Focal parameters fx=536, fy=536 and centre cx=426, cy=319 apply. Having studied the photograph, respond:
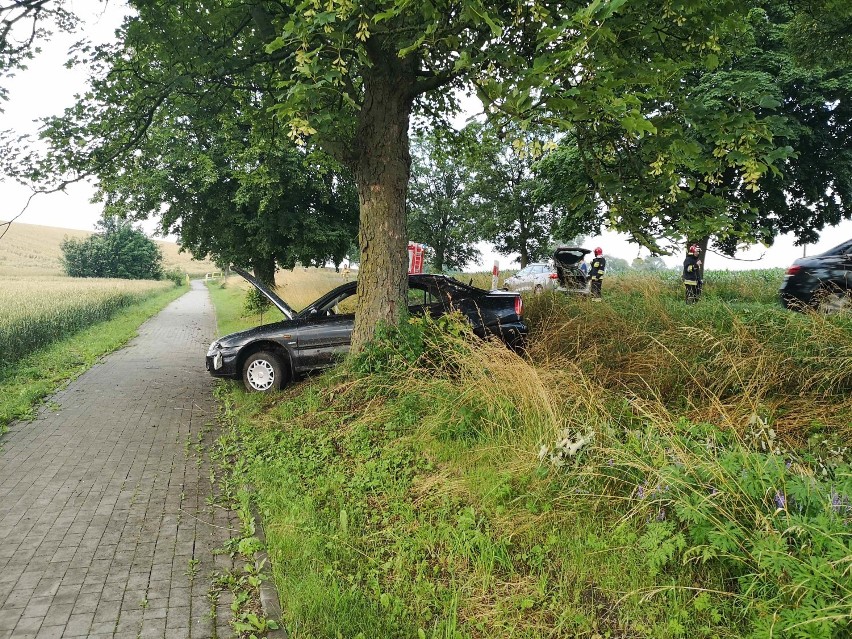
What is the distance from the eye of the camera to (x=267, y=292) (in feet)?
25.3

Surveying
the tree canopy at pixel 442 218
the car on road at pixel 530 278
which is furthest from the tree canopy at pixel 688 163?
the tree canopy at pixel 442 218

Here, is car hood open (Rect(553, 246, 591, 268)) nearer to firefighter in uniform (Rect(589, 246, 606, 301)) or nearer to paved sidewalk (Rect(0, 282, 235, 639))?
firefighter in uniform (Rect(589, 246, 606, 301))

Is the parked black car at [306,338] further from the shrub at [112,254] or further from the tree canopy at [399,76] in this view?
the shrub at [112,254]

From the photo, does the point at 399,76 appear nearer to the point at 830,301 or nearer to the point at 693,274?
the point at 830,301

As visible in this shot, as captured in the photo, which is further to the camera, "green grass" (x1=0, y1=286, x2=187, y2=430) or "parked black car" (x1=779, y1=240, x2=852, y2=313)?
"parked black car" (x1=779, y1=240, x2=852, y2=313)

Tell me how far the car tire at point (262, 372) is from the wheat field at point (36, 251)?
4368 cm

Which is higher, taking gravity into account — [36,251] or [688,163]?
[36,251]

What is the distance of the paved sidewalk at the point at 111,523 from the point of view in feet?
9.95

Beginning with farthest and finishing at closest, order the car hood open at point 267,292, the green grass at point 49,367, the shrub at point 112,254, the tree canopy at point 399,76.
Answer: the shrub at point 112,254 → the green grass at point 49,367 → the car hood open at point 267,292 → the tree canopy at point 399,76

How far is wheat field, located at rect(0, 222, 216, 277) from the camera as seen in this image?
56.1m

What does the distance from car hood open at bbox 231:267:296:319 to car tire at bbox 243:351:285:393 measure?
2.39 ft

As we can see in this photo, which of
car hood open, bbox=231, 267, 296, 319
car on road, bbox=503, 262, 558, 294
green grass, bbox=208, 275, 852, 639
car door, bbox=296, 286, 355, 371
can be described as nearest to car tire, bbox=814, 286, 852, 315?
green grass, bbox=208, 275, 852, 639

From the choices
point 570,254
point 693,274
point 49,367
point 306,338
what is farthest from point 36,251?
point 693,274

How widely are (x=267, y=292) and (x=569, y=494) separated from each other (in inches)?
218
